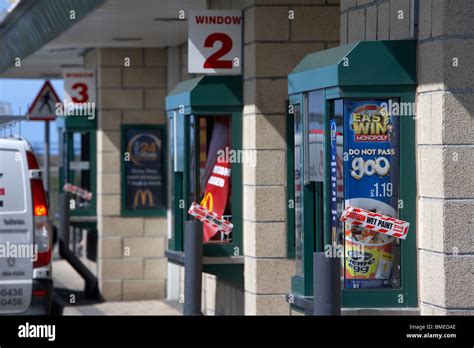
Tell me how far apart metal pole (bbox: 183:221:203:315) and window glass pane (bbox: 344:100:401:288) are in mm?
2360

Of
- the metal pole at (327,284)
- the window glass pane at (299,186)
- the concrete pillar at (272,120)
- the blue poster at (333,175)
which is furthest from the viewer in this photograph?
the concrete pillar at (272,120)

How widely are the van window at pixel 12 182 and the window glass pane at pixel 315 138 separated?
3.19 metres

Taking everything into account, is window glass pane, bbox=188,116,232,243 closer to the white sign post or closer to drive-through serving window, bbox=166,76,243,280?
drive-through serving window, bbox=166,76,243,280

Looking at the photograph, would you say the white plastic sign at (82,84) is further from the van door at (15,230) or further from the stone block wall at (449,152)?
the stone block wall at (449,152)

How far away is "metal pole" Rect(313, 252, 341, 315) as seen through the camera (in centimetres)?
718

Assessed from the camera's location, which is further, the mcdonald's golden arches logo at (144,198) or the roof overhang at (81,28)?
the mcdonald's golden arches logo at (144,198)

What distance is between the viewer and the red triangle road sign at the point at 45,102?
2159cm

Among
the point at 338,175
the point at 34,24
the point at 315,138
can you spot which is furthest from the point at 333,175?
the point at 34,24

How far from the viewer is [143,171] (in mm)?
17938

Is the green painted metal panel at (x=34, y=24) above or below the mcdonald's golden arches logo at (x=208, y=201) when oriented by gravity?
above

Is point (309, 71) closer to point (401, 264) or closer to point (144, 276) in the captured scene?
point (401, 264)

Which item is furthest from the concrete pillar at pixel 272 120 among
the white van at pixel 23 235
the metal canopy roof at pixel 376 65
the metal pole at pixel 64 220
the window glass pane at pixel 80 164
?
the window glass pane at pixel 80 164

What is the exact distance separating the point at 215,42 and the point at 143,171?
6.56 metres

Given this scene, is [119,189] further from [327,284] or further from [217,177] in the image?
[327,284]
